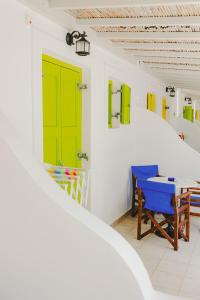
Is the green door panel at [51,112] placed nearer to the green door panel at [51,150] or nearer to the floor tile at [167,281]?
the green door panel at [51,150]

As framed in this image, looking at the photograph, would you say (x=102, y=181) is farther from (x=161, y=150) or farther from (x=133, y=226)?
(x=161, y=150)

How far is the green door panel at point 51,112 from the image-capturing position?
3.43 m

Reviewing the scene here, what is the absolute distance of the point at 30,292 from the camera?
172 cm

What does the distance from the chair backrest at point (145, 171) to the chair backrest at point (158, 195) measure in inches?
45.9

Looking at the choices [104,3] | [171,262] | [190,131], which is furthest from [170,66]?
[190,131]

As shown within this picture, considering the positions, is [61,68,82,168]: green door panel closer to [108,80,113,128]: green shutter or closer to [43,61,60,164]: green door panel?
[43,61,60,164]: green door panel

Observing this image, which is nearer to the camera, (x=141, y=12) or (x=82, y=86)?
(x=141, y=12)

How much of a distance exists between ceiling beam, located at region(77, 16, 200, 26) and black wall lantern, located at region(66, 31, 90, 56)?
16 centimetres

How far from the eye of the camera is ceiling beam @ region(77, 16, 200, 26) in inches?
128

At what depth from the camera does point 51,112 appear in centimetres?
356

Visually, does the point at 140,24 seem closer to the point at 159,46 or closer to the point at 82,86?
A: the point at 159,46

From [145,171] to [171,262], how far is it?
6.80ft

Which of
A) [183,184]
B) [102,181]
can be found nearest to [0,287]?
[102,181]

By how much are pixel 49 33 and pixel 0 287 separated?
2.33 meters
